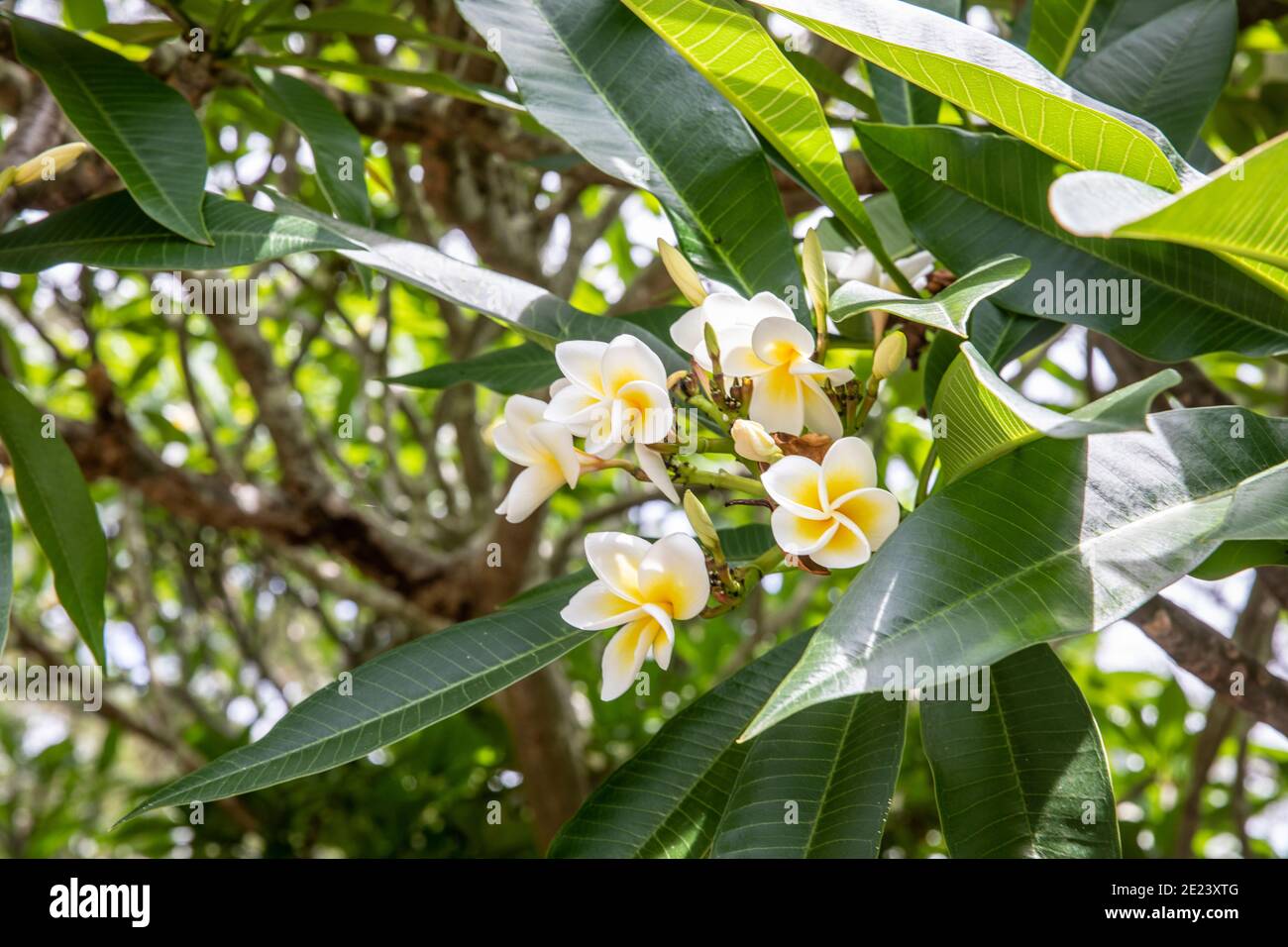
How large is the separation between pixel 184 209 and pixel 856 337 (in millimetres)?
533

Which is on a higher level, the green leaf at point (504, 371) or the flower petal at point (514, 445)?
the green leaf at point (504, 371)

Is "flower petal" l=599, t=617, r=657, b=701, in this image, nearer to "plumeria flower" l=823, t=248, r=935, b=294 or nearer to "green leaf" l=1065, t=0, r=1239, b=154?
"plumeria flower" l=823, t=248, r=935, b=294

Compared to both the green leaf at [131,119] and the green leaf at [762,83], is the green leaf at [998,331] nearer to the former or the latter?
the green leaf at [762,83]

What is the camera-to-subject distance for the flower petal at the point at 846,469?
653mm

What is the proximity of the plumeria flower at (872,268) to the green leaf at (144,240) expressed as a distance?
393 mm

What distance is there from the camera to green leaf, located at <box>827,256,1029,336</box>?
60cm

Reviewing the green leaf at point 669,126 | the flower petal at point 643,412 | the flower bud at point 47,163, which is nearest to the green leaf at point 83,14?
the flower bud at point 47,163

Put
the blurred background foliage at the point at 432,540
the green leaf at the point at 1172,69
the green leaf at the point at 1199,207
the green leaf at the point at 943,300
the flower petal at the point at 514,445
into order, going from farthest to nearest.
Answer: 1. the blurred background foliage at the point at 432,540
2. the green leaf at the point at 1172,69
3. the flower petal at the point at 514,445
4. the green leaf at the point at 943,300
5. the green leaf at the point at 1199,207

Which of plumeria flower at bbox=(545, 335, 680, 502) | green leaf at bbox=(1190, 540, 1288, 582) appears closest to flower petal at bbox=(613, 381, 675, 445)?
plumeria flower at bbox=(545, 335, 680, 502)

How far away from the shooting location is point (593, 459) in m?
0.79

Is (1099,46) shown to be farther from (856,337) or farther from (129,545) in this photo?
(129,545)

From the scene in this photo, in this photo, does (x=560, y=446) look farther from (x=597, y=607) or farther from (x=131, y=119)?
(x=131, y=119)

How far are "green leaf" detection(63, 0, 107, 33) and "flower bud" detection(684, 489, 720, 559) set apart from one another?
1162 millimetres
